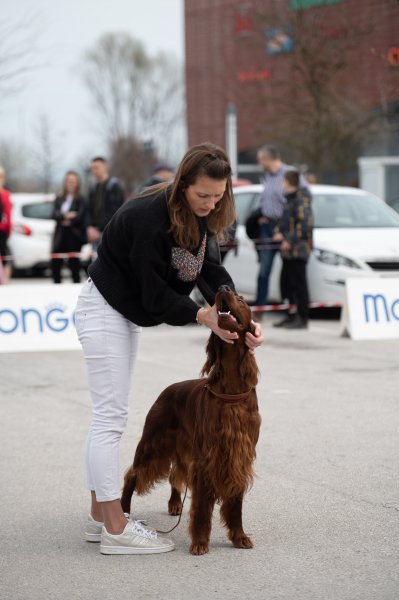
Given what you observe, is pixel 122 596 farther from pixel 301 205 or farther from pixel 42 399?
pixel 301 205

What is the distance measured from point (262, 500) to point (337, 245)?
7.87m

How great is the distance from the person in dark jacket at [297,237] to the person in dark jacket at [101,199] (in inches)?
92.1

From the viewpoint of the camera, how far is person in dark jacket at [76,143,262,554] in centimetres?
433

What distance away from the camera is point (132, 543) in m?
4.61

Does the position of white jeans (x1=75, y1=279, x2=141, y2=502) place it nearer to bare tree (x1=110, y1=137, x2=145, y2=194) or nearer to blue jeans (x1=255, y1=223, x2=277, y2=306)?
blue jeans (x1=255, y1=223, x2=277, y2=306)

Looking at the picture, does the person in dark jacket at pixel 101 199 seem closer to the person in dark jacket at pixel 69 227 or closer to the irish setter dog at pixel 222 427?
Result: the person in dark jacket at pixel 69 227

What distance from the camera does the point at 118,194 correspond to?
44.8ft

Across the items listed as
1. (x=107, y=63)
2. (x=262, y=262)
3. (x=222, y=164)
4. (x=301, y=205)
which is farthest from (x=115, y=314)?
(x=107, y=63)

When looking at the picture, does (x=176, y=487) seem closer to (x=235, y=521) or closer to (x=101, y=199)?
(x=235, y=521)

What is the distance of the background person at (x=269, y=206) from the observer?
13188 millimetres

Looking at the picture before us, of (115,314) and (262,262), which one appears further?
(262,262)

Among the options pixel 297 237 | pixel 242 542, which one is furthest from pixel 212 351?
→ pixel 297 237

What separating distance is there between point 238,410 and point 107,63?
5911 centimetres

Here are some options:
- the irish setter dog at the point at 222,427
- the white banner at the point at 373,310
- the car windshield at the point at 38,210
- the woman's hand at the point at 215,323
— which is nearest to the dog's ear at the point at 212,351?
the irish setter dog at the point at 222,427
